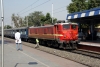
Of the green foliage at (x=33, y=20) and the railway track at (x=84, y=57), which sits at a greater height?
the green foliage at (x=33, y=20)

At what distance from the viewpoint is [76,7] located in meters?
49.5

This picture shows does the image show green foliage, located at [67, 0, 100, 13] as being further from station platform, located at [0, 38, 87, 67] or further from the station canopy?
station platform, located at [0, 38, 87, 67]

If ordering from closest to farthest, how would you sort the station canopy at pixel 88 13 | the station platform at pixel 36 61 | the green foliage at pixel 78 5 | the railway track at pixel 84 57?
1. the station platform at pixel 36 61
2. the railway track at pixel 84 57
3. the station canopy at pixel 88 13
4. the green foliage at pixel 78 5

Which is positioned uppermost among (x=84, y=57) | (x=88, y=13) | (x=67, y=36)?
(x=88, y=13)

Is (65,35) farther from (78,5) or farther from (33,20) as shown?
(33,20)

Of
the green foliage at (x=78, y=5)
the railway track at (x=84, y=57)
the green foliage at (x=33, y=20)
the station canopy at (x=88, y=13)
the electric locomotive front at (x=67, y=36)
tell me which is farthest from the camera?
the green foliage at (x=33, y=20)

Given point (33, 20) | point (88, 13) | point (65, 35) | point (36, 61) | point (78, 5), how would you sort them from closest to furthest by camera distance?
point (36, 61) → point (65, 35) → point (88, 13) → point (78, 5) → point (33, 20)

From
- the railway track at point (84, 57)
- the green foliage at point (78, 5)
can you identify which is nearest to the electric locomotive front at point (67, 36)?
the railway track at point (84, 57)

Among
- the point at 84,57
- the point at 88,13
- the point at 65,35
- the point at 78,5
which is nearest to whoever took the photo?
the point at 84,57

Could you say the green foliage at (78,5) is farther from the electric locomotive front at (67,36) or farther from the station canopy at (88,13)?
the electric locomotive front at (67,36)

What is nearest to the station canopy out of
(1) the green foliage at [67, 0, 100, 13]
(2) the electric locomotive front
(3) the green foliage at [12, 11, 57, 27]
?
(2) the electric locomotive front

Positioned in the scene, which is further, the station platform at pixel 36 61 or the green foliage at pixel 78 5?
the green foliage at pixel 78 5

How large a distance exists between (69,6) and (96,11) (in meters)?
27.8

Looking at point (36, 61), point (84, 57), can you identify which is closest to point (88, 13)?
point (84, 57)
